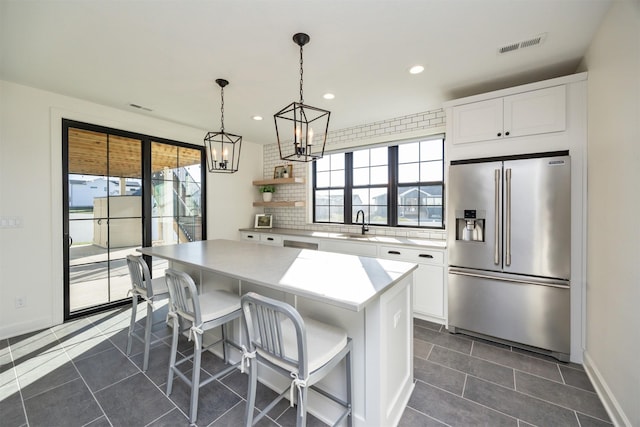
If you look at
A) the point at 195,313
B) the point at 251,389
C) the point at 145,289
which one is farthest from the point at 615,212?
the point at 145,289

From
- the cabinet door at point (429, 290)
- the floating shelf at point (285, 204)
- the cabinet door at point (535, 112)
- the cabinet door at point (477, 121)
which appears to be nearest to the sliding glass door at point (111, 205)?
the floating shelf at point (285, 204)

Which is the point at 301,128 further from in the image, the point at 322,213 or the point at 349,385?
the point at 322,213

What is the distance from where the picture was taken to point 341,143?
436cm

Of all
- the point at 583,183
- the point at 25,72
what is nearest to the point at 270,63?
the point at 25,72

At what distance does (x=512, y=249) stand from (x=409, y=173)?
1.70m

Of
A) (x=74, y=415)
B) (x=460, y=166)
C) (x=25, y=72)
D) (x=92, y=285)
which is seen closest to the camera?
(x=74, y=415)

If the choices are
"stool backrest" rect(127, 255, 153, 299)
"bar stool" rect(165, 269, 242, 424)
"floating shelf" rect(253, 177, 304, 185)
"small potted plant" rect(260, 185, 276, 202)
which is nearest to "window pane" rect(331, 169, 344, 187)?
"floating shelf" rect(253, 177, 304, 185)

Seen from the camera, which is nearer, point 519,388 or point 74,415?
point 74,415

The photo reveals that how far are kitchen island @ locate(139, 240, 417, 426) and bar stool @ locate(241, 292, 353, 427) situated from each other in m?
0.10

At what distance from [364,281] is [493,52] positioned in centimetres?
221

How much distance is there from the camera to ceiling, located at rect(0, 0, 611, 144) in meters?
1.74

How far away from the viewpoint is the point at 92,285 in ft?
11.2

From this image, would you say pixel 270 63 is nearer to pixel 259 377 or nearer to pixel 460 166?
pixel 460 166

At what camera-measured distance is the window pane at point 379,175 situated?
13.2ft
